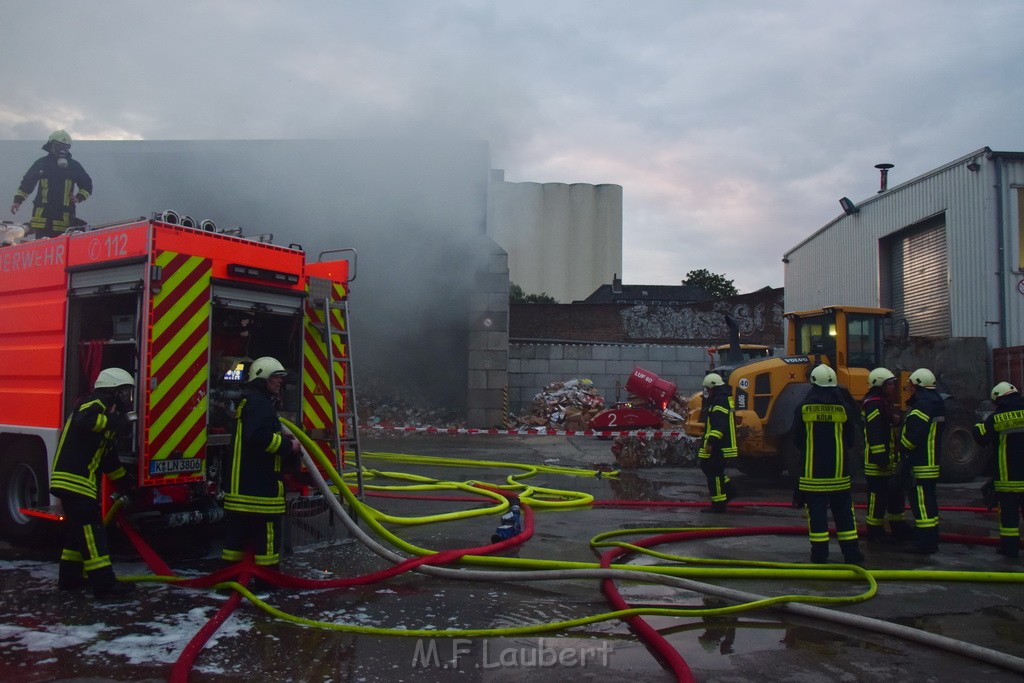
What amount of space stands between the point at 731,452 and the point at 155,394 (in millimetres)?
5253

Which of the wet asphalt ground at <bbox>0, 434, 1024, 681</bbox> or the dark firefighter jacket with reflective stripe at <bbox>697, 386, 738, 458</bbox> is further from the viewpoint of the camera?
the dark firefighter jacket with reflective stripe at <bbox>697, 386, 738, 458</bbox>

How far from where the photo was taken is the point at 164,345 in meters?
4.71

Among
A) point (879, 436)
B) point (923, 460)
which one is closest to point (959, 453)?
point (879, 436)

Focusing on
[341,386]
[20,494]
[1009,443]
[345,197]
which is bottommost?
[20,494]

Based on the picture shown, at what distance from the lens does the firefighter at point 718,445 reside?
24.1 ft

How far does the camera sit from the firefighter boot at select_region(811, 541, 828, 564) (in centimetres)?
519

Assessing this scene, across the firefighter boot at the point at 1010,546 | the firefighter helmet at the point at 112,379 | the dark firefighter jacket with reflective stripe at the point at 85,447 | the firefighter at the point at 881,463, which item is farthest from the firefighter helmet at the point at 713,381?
the dark firefighter jacket with reflective stripe at the point at 85,447

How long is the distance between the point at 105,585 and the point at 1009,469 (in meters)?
6.19

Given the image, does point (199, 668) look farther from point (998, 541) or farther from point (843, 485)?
point (998, 541)

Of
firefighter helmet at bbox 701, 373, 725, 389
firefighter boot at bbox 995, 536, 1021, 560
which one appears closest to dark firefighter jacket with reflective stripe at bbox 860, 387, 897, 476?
firefighter boot at bbox 995, 536, 1021, 560

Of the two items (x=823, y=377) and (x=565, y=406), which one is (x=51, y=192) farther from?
(x=565, y=406)

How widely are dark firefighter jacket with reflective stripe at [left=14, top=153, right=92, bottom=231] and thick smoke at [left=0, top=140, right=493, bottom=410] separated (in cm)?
935

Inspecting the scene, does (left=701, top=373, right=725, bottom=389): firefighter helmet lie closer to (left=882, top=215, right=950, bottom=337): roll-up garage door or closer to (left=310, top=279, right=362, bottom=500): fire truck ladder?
(left=310, top=279, right=362, bottom=500): fire truck ladder

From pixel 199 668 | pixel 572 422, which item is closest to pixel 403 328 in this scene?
pixel 572 422
